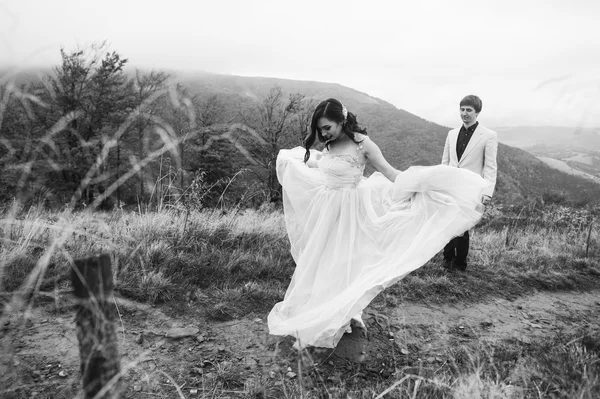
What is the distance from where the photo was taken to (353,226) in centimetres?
335

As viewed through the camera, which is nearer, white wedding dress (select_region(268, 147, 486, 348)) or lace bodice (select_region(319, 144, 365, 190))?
white wedding dress (select_region(268, 147, 486, 348))

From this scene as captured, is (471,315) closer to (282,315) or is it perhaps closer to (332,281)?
(332,281)

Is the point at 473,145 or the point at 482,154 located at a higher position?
the point at 473,145

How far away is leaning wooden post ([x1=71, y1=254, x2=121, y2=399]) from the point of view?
1.22m

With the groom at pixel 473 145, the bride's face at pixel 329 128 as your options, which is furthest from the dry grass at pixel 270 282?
the bride's face at pixel 329 128

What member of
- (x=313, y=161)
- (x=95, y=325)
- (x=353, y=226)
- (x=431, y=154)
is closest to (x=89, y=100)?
(x=313, y=161)

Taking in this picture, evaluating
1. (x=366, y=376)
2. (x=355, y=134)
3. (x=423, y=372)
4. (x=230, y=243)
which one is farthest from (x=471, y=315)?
(x=230, y=243)

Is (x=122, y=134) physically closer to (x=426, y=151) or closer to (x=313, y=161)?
(x=313, y=161)

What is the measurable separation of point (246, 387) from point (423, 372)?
1474 millimetres

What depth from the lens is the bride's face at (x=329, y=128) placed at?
336cm

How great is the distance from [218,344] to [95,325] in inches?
80.3

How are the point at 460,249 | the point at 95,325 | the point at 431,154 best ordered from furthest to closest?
the point at 431,154, the point at 460,249, the point at 95,325

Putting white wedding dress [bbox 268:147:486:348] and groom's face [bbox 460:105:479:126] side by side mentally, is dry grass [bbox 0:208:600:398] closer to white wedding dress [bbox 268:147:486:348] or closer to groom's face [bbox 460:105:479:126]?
white wedding dress [bbox 268:147:486:348]

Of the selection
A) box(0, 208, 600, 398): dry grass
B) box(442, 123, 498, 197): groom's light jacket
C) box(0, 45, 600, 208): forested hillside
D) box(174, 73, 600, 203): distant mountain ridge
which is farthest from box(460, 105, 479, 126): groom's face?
box(174, 73, 600, 203): distant mountain ridge
